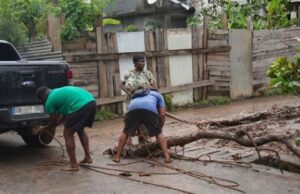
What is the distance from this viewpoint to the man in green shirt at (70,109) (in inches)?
271

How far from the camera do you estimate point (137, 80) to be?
8211 millimetres

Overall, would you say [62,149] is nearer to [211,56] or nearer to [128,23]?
[211,56]

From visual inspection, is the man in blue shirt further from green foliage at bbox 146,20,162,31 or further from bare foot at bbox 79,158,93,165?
green foliage at bbox 146,20,162,31

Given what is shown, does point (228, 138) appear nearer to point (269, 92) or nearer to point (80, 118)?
point (80, 118)

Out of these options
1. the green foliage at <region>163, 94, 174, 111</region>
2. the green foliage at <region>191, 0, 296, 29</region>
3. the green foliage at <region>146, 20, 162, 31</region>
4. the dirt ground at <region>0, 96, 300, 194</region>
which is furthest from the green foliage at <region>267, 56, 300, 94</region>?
the green foliage at <region>146, 20, 162, 31</region>

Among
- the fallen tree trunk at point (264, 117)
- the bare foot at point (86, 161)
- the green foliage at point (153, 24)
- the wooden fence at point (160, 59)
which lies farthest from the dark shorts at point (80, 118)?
the green foliage at point (153, 24)

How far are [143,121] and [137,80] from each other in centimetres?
104

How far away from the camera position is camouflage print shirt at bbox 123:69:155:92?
8172mm

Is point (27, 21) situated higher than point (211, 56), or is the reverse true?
point (27, 21)

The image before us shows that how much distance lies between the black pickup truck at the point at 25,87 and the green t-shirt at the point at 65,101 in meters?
0.64

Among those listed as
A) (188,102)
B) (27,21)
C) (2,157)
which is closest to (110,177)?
(2,157)

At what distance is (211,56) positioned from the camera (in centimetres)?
1397

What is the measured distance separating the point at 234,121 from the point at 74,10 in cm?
509

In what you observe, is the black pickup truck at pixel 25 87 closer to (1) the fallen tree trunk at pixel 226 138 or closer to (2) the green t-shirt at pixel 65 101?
(2) the green t-shirt at pixel 65 101
